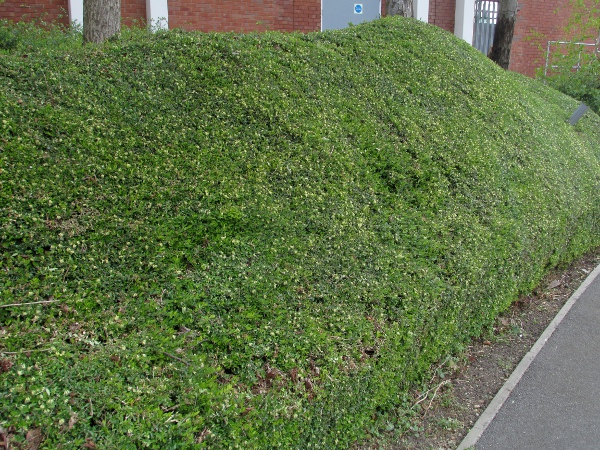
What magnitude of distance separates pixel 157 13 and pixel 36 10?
221 centimetres

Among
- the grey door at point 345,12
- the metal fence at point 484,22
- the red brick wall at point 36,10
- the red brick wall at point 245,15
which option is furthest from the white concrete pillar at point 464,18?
the red brick wall at point 36,10

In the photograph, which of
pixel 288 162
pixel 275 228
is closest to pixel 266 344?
pixel 275 228

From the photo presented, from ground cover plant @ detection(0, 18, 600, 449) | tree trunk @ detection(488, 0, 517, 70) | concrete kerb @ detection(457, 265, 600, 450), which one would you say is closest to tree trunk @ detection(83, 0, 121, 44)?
ground cover plant @ detection(0, 18, 600, 449)

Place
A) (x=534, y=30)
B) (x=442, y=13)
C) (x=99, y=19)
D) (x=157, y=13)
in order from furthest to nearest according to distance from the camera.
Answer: (x=534, y=30), (x=442, y=13), (x=157, y=13), (x=99, y=19)

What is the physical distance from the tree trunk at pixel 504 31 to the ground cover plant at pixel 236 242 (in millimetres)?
6951

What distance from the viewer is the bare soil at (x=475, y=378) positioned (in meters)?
4.05

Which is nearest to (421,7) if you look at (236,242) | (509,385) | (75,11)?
(75,11)

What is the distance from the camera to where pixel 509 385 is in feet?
15.4

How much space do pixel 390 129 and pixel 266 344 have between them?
3711 mm

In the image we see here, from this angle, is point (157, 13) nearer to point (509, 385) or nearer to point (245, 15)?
point (245, 15)

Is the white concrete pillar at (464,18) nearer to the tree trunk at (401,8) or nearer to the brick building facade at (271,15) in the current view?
the brick building facade at (271,15)

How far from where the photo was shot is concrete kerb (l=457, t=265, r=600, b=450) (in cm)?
404

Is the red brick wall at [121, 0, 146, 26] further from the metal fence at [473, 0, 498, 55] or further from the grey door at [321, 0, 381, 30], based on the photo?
the metal fence at [473, 0, 498, 55]

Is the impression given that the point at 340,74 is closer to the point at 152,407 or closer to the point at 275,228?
the point at 275,228
